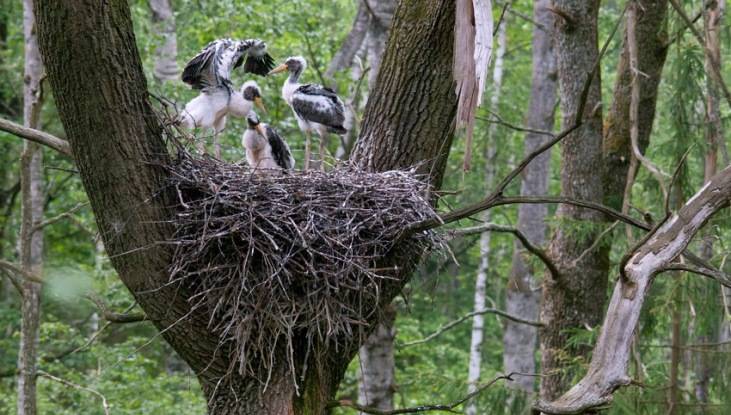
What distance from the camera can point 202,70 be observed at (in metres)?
6.26

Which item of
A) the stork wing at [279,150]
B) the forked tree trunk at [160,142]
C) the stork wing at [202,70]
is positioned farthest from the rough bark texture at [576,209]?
the forked tree trunk at [160,142]

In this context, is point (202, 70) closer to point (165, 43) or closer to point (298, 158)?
point (298, 158)

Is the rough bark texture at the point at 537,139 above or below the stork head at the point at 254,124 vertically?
above

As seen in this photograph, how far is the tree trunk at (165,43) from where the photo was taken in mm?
13844

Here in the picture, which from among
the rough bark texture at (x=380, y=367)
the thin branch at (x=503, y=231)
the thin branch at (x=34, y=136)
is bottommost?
the rough bark texture at (x=380, y=367)

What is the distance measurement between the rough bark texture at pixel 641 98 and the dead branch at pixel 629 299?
4308mm

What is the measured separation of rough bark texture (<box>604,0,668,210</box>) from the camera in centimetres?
805

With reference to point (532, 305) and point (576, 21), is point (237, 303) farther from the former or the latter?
point (532, 305)

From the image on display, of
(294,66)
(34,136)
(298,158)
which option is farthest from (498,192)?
(298,158)

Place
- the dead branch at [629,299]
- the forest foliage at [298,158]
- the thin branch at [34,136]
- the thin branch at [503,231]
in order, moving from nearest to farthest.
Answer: the dead branch at [629,299] < the thin branch at [34,136] < the thin branch at [503,231] < the forest foliage at [298,158]

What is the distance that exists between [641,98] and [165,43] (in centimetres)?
784

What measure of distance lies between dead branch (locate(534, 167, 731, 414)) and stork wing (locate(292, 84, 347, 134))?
3768 millimetres

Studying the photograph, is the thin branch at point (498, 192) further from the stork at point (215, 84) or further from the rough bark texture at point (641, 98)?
the rough bark texture at point (641, 98)

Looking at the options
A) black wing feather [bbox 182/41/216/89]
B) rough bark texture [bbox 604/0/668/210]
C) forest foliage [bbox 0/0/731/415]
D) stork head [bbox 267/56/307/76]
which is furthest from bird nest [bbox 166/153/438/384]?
rough bark texture [bbox 604/0/668/210]
